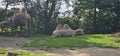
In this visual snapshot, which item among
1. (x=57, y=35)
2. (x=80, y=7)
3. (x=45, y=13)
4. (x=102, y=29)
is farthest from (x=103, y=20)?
(x=57, y=35)

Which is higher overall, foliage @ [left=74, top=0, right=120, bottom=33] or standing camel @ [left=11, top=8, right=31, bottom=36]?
standing camel @ [left=11, top=8, right=31, bottom=36]

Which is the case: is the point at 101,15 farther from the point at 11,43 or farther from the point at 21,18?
the point at 11,43

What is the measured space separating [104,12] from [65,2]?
448 centimetres

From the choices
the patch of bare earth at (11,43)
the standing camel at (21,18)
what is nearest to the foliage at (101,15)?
the standing camel at (21,18)

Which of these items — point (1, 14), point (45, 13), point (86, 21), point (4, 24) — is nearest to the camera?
point (4, 24)

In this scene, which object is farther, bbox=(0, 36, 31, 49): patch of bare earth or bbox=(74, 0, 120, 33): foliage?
bbox=(74, 0, 120, 33): foliage

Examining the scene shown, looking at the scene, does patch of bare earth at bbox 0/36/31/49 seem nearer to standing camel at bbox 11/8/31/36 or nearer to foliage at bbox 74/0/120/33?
standing camel at bbox 11/8/31/36

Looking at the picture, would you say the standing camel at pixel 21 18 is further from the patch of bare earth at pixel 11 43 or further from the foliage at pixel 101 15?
the foliage at pixel 101 15

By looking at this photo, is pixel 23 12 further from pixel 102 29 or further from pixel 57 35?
pixel 102 29

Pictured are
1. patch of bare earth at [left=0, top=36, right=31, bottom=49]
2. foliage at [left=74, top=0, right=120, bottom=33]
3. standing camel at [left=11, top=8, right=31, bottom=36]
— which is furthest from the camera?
foliage at [left=74, top=0, right=120, bottom=33]

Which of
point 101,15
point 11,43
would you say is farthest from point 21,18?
point 101,15

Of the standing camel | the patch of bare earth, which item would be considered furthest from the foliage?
the patch of bare earth

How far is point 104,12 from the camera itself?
31328mm

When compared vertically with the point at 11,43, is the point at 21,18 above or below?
above
